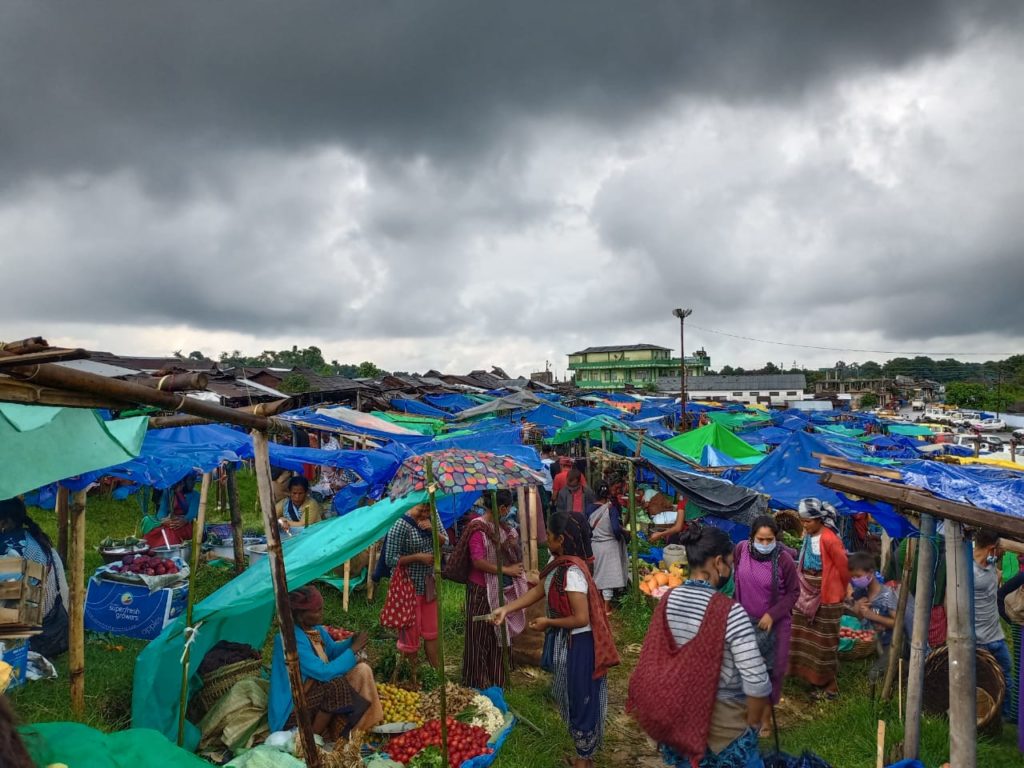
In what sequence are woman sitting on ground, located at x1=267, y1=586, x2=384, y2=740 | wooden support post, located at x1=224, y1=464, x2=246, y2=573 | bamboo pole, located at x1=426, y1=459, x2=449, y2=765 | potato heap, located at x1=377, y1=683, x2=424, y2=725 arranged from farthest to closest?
wooden support post, located at x1=224, y1=464, x2=246, y2=573 < potato heap, located at x1=377, y1=683, x2=424, y2=725 < woman sitting on ground, located at x1=267, y1=586, x2=384, y2=740 < bamboo pole, located at x1=426, y1=459, x2=449, y2=765

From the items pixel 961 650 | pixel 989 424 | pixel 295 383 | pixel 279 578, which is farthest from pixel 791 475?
pixel 989 424

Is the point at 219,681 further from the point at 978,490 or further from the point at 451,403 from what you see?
the point at 451,403

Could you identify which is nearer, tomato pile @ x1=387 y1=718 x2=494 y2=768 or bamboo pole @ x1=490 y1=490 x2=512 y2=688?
tomato pile @ x1=387 y1=718 x2=494 y2=768

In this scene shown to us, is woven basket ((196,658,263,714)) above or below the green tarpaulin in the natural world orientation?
below

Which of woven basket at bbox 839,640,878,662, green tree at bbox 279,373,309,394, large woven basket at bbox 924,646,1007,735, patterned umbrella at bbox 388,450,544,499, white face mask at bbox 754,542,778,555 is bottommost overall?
woven basket at bbox 839,640,878,662

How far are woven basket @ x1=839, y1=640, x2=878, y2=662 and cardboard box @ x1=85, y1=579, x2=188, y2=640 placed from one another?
7.36 m

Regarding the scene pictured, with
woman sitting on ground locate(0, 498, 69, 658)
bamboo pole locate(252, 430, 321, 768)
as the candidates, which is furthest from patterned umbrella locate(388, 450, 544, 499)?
woman sitting on ground locate(0, 498, 69, 658)

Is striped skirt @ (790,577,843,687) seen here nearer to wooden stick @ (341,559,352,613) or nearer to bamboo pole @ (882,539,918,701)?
bamboo pole @ (882,539,918,701)

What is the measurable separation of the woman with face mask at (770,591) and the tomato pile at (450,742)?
2.15 meters

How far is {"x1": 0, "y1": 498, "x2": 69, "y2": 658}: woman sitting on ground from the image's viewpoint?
18.3 ft

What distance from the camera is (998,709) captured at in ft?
14.9

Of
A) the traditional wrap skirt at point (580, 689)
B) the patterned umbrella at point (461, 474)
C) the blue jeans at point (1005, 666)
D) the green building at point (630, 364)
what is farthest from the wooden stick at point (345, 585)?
the green building at point (630, 364)

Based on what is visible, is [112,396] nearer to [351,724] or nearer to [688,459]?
[351,724]

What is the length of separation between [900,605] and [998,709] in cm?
96
